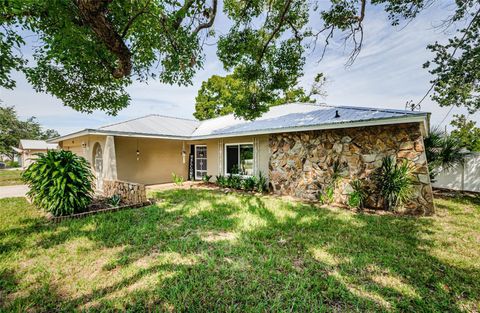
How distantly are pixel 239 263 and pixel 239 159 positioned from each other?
24.1 feet

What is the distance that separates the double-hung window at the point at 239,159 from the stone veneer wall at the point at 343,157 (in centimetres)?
134

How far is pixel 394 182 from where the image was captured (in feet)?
19.1

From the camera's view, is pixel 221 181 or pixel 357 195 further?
pixel 221 181

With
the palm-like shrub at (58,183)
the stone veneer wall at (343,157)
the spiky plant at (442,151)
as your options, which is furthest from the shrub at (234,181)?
the spiky plant at (442,151)

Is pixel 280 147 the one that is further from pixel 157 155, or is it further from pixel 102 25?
pixel 157 155

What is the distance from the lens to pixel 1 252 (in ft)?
11.5

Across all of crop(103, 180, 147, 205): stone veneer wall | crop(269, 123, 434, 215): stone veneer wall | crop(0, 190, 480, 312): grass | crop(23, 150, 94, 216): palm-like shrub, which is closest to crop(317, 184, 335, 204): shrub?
crop(269, 123, 434, 215): stone veneer wall

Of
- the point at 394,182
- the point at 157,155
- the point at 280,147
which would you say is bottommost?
the point at 394,182

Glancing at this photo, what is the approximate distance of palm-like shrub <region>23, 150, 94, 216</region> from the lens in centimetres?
522

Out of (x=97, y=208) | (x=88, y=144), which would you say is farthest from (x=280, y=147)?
(x=88, y=144)

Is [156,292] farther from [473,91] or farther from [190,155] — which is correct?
[473,91]

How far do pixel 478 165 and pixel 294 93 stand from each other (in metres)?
13.7

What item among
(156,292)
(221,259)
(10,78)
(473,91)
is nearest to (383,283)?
(221,259)

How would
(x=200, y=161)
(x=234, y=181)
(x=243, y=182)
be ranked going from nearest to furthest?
1. (x=243, y=182)
2. (x=234, y=181)
3. (x=200, y=161)
